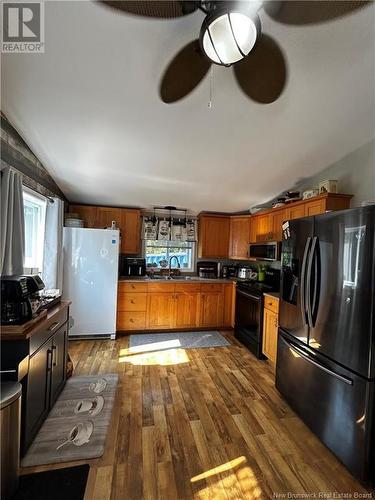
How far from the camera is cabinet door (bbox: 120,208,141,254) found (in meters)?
4.20

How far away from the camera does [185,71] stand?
118 cm

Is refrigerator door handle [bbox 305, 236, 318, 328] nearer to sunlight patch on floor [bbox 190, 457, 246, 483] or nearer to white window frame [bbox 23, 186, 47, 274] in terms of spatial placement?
sunlight patch on floor [bbox 190, 457, 246, 483]

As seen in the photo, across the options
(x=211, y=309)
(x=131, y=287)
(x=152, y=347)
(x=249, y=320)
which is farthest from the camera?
(x=211, y=309)

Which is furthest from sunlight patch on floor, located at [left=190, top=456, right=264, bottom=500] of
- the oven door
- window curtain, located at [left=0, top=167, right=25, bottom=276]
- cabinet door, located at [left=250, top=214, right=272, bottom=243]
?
cabinet door, located at [left=250, top=214, right=272, bottom=243]

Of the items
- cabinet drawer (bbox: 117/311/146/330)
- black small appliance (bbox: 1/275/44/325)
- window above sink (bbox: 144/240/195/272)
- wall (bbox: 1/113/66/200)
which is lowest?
cabinet drawer (bbox: 117/311/146/330)

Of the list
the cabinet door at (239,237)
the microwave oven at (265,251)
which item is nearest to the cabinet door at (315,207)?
the microwave oven at (265,251)

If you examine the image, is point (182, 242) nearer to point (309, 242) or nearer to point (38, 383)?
point (309, 242)

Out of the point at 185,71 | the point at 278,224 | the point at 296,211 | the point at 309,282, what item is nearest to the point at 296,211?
the point at 296,211

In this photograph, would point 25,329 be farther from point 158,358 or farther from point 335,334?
point 335,334

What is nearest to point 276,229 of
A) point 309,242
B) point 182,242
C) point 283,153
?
point 283,153

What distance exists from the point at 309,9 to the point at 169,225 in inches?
145

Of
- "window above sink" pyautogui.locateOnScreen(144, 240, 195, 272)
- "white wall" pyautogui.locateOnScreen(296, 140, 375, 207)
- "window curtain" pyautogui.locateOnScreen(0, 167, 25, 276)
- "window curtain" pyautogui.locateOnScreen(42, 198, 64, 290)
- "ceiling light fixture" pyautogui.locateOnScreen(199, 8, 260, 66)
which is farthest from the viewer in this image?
"window above sink" pyautogui.locateOnScreen(144, 240, 195, 272)

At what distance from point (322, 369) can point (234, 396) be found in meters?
0.92

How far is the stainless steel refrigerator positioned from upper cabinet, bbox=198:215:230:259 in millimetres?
2367
